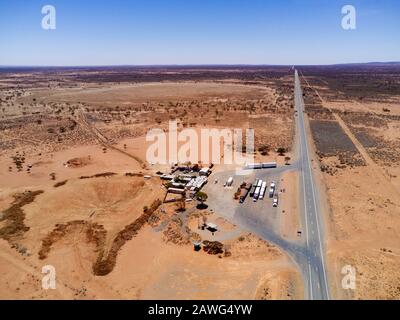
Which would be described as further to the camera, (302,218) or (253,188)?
(253,188)

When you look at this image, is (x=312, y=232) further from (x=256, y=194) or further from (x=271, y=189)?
(x=271, y=189)

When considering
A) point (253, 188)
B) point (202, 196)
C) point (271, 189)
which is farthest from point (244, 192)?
point (202, 196)

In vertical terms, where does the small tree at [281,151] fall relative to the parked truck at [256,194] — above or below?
above

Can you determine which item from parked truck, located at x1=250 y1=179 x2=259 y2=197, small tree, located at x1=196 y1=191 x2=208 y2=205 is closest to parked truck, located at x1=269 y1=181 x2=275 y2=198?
parked truck, located at x1=250 y1=179 x2=259 y2=197

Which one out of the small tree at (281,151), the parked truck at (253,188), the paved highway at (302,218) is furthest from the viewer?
the small tree at (281,151)

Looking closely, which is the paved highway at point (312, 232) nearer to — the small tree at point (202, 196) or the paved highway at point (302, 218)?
the paved highway at point (302, 218)

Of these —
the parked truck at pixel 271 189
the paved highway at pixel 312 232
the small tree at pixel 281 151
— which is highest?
the small tree at pixel 281 151

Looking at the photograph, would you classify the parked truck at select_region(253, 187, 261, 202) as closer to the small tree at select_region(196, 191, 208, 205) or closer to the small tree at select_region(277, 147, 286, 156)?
the small tree at select_region(196, 191, 208, 205)

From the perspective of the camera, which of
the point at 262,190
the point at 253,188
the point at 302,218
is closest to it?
the point at 302,218

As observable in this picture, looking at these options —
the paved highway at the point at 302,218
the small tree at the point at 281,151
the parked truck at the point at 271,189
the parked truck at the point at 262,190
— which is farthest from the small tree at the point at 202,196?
the small tree at the point at 281,151
